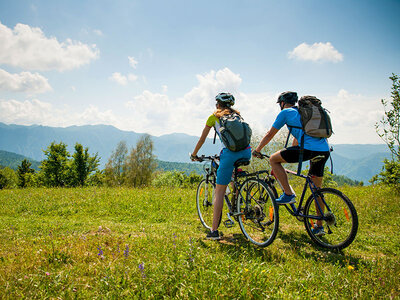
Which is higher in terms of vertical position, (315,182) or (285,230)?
(315,182)

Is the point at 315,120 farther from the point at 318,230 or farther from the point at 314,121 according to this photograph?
the point at 318,230

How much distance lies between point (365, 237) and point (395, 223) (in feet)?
6.89

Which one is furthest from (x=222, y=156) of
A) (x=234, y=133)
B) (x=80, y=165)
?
(x=80, y=165)

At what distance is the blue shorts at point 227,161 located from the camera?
4.91 metres

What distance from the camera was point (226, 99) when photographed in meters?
5.18

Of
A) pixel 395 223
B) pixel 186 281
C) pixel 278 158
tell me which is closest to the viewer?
pixel 186 281

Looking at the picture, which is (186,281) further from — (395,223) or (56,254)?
(395,223)

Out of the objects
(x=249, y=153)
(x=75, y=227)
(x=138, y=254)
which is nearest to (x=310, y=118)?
(x=249, y=153)

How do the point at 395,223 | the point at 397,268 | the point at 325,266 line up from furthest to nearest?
1. the point at 395,223
2. the point at 325,266
3. the point at 397,268

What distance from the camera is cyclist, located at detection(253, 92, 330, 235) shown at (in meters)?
4.81

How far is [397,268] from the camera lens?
3621mm

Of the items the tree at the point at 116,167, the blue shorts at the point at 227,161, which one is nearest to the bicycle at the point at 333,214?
the blue shorts at the point at 227,161

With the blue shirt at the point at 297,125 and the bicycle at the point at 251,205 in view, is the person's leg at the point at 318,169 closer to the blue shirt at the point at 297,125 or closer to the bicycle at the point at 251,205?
the blue shirt at the point at 297,125

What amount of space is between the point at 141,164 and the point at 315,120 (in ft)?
182
